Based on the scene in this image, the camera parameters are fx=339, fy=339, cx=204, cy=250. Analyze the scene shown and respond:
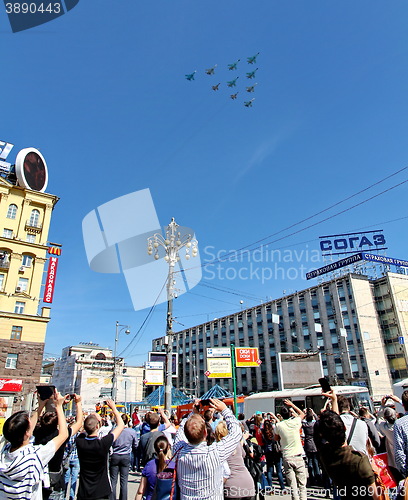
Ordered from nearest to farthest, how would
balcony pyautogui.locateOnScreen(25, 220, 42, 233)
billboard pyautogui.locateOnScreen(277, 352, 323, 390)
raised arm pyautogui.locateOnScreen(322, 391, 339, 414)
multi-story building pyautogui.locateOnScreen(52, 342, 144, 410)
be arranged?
raised arm pyautogui.locateOnScreen(322, 391, 339, 414) → billboard pyautogui.locateOnScreen(277, 352, 323, 390) → balcony pyautogui.locateOnScreen(25, 220, 42, 233) → multi-story building pyautogui.locateOnScreen(52, 342, 144, 410)

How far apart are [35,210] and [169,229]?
2566cm

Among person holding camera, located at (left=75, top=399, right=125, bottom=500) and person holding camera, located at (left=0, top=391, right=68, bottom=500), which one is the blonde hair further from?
person holding camera, located at (left=0, top=391, right=68, bottom=500)

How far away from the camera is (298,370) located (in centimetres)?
3431

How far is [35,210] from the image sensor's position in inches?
1435

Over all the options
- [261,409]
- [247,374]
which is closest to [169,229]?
[261,409]

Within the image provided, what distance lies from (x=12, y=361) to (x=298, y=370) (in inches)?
1069

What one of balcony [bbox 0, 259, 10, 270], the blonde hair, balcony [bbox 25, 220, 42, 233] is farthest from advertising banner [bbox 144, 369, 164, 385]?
the blonde hair

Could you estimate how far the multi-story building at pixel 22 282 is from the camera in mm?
30469

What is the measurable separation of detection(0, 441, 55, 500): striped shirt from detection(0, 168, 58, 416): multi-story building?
29666 mm

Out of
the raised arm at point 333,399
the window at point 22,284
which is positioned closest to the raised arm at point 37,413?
the raised arm at point 333,399

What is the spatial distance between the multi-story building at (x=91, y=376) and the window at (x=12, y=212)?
5679 cm

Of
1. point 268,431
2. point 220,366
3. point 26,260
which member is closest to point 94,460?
point 268,431

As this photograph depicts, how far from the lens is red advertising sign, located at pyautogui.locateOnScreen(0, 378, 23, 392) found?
29.1m

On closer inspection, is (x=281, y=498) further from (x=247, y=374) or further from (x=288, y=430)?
(x=247, y=374)
